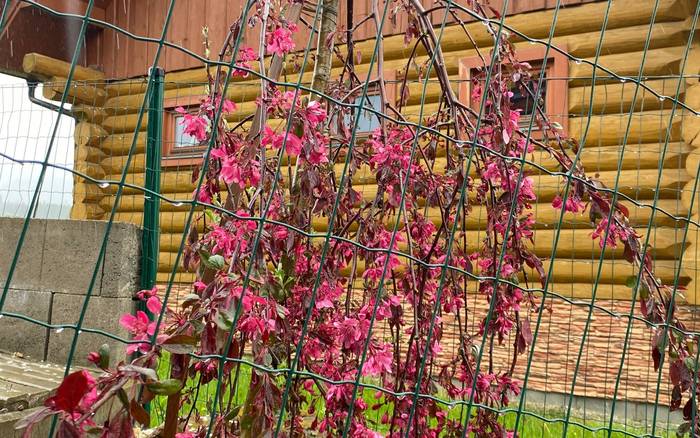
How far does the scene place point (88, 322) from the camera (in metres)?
3.59

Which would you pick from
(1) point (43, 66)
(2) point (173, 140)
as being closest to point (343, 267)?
(2) point (173, 140)

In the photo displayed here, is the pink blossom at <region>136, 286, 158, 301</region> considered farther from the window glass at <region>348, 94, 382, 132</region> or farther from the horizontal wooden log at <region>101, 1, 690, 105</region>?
the horizontal wooden log at <region>101, 1, 690, 105</region>

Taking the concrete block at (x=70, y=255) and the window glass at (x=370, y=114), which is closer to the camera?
the window glass at (x=370, y=114)

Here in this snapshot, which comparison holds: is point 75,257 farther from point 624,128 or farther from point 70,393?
point 624,128

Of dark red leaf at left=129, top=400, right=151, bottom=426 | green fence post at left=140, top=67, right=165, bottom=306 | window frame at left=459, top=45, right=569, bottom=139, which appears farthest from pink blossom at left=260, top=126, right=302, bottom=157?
window frame at left=459, top=45, right=569, bottom=139

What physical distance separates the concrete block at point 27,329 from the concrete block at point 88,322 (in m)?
0.06

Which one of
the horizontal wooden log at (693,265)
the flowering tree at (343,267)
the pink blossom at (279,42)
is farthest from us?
the horizontal wooden log at (693,265)

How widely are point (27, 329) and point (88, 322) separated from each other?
14.6 inches

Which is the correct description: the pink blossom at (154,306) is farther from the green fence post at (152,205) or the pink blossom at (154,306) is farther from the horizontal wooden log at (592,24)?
the horizontal wooden log at (592,24)

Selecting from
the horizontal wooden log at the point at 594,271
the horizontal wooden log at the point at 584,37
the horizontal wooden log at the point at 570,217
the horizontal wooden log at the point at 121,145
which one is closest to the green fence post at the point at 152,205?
the horizontal wooden log at the point at 584,37

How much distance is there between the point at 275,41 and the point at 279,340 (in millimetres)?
913

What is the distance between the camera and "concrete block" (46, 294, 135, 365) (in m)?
3.49

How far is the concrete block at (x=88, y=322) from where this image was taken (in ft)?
11.5

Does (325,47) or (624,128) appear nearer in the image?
(325,47)
